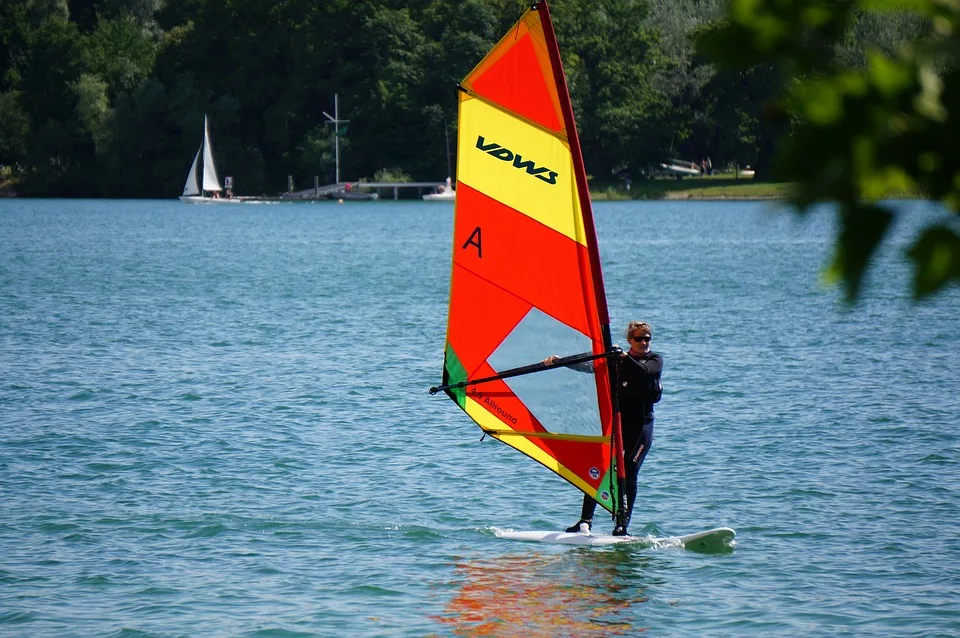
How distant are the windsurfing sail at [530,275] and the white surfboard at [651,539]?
411mm

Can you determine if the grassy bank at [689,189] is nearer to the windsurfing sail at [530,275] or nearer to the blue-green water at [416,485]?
the blue-green water at [416,485]

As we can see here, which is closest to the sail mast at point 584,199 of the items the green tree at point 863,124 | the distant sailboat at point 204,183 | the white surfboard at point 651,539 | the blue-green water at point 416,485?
the white surfboard at point 651,539

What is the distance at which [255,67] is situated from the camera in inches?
4208

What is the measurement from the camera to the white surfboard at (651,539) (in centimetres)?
1089

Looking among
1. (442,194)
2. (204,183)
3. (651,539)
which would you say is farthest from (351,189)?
(651,539)

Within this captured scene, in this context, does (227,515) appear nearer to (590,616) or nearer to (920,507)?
(590,616)

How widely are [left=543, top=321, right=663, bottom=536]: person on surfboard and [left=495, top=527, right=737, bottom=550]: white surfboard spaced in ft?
A: 1.62

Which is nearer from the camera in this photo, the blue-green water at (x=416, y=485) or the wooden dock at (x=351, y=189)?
the blue-green water at (x=416, y=485)

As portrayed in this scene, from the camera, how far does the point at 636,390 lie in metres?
10.1

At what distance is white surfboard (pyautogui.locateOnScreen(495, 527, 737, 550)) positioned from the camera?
35.7ft

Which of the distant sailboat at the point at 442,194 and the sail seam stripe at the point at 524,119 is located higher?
the sail seam stripe at the point at 524,119

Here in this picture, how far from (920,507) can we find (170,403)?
10.4 meters

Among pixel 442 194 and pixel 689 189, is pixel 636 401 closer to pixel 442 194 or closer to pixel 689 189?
pixel 689 189

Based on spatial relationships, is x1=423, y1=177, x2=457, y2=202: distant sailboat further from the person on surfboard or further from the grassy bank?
the person on surfboard
